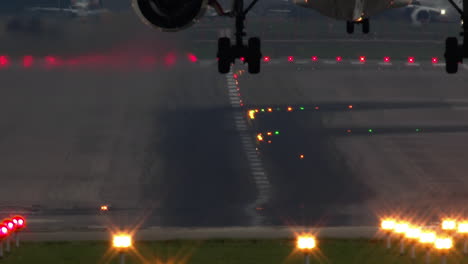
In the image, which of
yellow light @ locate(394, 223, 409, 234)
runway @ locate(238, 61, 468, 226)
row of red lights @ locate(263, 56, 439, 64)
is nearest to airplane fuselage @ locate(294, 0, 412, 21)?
yellow light @ locate(394, 223, 409, 234)

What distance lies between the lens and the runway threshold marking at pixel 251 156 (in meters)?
86.6

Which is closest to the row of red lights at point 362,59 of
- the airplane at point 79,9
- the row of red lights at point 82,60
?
the row of red lights at point 82,60

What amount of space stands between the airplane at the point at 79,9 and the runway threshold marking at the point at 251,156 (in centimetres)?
4693

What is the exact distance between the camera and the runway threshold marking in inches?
3410

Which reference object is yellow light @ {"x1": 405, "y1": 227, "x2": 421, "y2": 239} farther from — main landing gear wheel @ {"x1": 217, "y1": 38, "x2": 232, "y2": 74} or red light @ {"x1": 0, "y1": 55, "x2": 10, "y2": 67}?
red light @ {"x1": 0, "y1": 55, "x2": 10, "y2": 67}

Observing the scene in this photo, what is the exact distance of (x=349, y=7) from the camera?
42.6m

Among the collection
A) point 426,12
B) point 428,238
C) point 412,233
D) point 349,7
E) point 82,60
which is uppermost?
point 426,12

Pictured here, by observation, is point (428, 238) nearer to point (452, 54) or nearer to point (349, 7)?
point (452, 54)

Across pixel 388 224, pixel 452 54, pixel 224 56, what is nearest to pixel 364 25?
pixel 452 54

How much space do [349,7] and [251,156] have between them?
200 ft

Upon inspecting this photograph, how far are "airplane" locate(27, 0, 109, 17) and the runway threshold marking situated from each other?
4693 cm

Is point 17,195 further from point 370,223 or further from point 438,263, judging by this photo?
point 438,263

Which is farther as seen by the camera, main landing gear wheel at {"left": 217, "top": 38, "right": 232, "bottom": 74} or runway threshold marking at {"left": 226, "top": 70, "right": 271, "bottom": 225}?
runway threshold marking at {"left": 226, "top": 70, "right": 271, "bottom": 225}

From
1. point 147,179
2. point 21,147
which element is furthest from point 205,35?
point 147,179
